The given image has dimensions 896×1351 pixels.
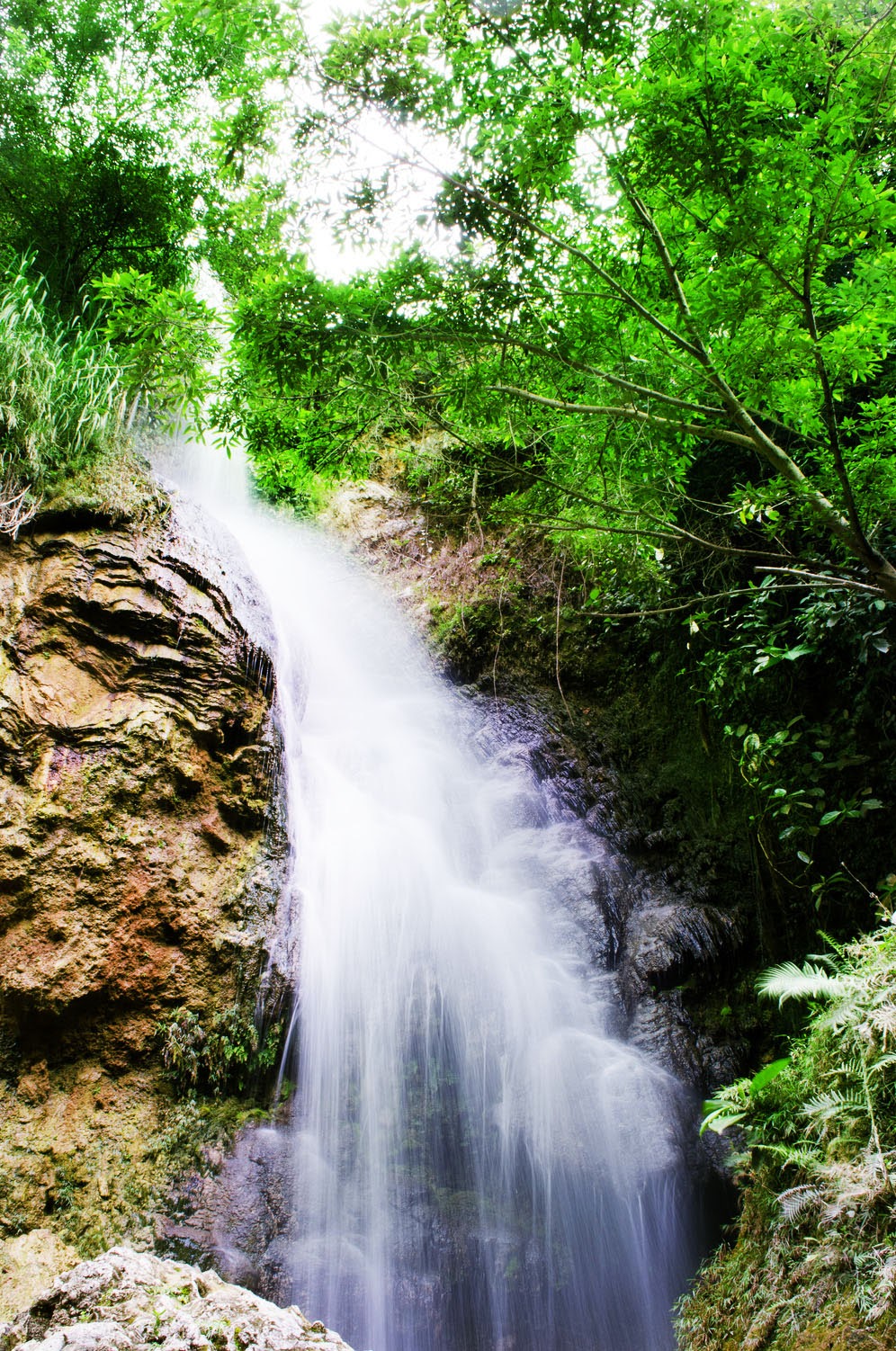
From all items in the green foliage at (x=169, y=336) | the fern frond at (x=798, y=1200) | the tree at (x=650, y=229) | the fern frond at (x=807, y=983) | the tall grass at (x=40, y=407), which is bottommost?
the fern frond at (x=798, y=1200)

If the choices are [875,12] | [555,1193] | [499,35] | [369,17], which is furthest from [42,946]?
[875,12]

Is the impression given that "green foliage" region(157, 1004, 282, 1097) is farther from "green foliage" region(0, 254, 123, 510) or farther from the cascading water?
"green foliage" region(0, 254, 123, 510)

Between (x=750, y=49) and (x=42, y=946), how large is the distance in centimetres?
479

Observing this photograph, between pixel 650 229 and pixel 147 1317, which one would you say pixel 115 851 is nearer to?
pixel 147 1317

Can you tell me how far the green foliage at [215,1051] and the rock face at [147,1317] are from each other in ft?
5.30

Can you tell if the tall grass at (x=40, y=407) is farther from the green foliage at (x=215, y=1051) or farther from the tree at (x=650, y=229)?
the green foliage at (x=215, y=1051)

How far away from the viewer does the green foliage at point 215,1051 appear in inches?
150

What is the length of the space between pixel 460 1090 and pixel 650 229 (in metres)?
4.36

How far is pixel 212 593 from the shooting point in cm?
492

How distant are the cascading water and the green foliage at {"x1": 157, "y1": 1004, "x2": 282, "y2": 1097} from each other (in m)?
0.20

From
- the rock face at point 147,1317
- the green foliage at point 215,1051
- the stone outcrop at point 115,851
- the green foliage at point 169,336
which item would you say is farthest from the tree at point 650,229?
the green foliage at point 215,1051

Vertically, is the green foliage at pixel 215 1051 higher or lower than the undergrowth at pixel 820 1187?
lower

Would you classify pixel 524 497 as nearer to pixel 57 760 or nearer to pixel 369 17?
pixel 369 17

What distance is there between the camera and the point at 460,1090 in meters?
4.08
